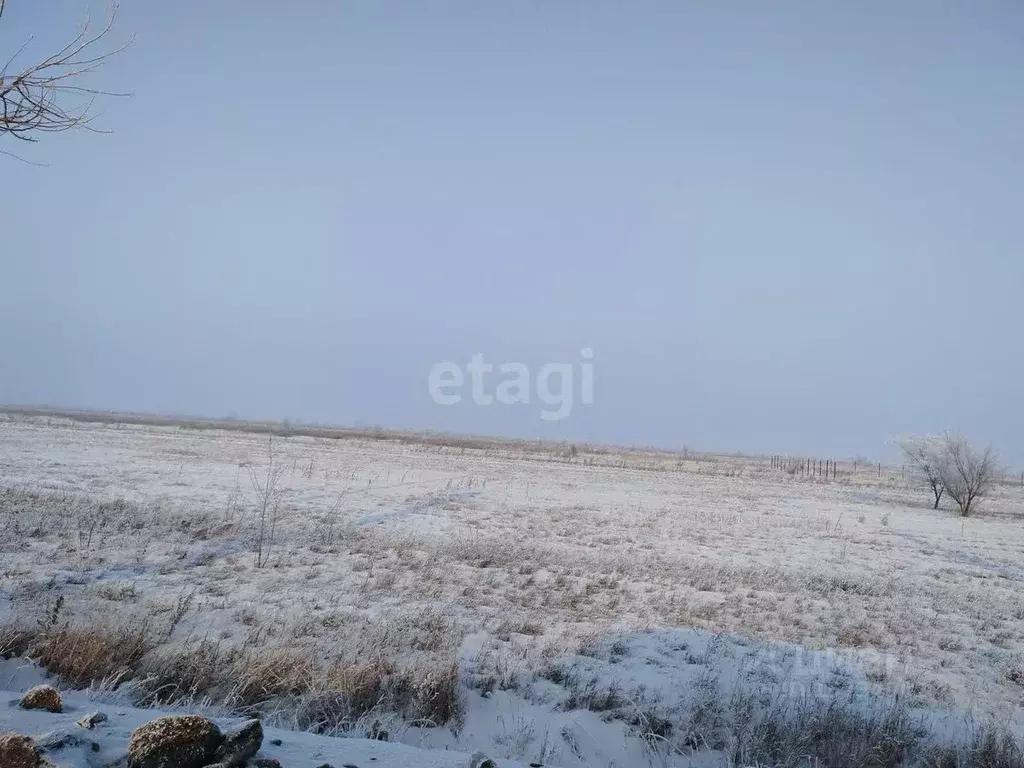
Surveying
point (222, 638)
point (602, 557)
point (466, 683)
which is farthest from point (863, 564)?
point (222, 638)

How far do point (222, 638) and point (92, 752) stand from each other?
11.8 feet

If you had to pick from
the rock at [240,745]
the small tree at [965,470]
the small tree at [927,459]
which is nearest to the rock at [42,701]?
the rock at [240,745]

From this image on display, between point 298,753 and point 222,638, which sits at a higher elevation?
point 298,753

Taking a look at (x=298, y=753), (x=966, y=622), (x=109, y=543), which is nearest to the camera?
(x=298, y=753)

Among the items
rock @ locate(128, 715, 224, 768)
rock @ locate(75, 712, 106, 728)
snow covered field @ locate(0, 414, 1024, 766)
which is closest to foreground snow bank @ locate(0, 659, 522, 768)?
rock @ locate(75, 712, 106, 728)

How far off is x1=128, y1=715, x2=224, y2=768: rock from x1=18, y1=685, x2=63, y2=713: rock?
0.79 m

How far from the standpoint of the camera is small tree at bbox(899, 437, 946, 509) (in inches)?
1120

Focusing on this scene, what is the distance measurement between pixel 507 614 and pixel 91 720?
5382mm

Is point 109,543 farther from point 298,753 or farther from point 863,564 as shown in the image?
point 863,564

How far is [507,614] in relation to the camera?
7625 millimetres

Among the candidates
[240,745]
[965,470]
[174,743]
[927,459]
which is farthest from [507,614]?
[927,459]

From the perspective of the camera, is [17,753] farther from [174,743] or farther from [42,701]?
[42,701]

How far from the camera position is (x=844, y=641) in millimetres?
7539

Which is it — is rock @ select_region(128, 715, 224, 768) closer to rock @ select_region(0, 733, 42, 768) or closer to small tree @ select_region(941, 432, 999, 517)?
rock @ select_region(0, 733, 42, 768)
